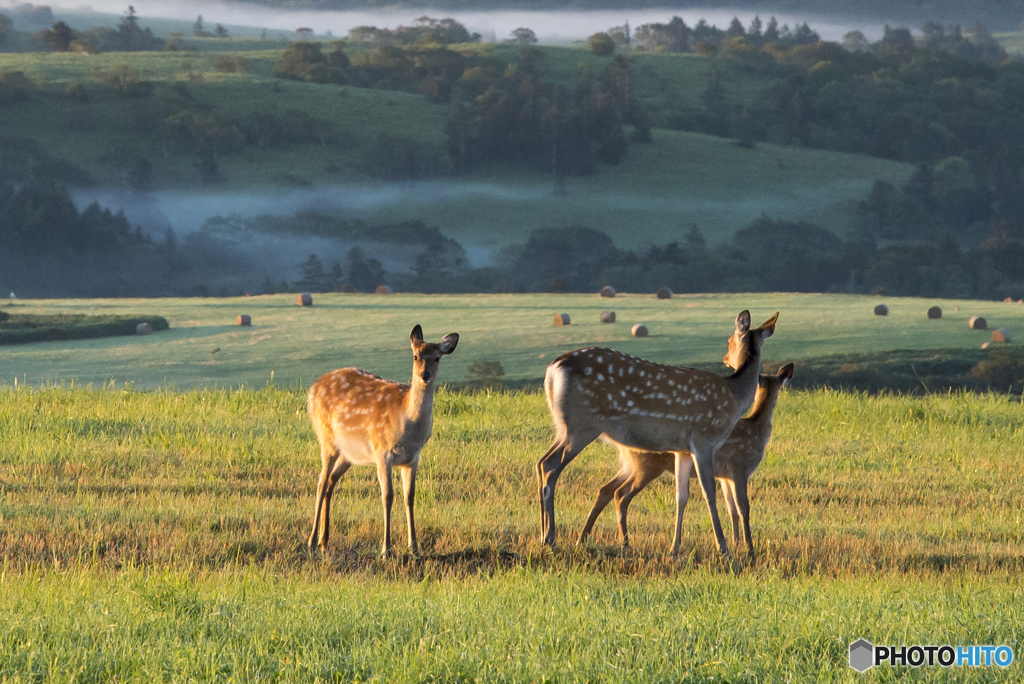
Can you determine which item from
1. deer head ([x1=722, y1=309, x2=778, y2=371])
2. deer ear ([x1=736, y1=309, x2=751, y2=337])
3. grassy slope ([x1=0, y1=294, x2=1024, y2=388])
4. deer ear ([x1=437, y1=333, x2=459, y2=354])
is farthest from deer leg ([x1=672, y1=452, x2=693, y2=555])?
grassy slope ([x1=0, y1=294, x2=1024, y2=388])

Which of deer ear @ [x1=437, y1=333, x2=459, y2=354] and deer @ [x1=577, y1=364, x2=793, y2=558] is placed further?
deer @ [x1=577, y1=364, x2=793, y2=558]

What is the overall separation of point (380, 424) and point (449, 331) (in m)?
27.6

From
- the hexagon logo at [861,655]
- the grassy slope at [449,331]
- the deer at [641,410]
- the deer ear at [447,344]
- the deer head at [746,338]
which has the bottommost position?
the grassy slope at [449,331]

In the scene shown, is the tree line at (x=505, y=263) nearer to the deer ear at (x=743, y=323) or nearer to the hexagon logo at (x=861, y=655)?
the deer ear at (x=743, y=323)

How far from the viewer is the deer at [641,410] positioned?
884 cm

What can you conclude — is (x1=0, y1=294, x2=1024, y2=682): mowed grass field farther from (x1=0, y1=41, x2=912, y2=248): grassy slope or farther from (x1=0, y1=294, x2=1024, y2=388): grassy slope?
(x1=0, y1=41, x2=912, y2=248): grassy slope

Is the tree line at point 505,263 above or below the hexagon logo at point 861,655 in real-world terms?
below

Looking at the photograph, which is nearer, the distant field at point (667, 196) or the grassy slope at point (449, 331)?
the grassy slope at point (449, 331)

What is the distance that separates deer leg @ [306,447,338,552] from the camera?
8797mm

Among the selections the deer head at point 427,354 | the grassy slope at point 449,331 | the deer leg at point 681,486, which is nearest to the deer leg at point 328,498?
the deer head at point 427,354

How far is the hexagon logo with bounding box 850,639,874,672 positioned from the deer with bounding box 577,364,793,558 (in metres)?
2.53

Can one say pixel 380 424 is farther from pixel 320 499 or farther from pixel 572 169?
pixel 572 169

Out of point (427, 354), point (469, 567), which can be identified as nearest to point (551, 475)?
point (469, 567)

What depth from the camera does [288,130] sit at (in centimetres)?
11712
